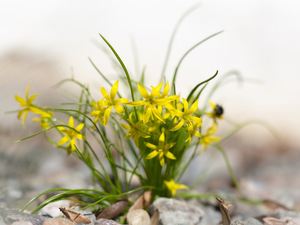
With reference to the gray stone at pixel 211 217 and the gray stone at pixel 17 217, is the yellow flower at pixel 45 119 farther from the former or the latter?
the gray stone at pixel 211 217

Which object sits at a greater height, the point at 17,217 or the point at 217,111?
the point at 217,111

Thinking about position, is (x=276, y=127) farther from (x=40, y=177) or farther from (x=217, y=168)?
(x=40, y=177)

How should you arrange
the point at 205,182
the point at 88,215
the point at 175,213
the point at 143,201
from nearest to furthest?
1. the point at 88,215
2. the point at 175,213
3. the point at 143,201
4. the point at 205,182

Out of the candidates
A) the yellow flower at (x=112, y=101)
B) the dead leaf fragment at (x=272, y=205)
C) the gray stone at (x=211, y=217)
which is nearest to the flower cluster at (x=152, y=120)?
the yellow flower at (x=112, y=101)

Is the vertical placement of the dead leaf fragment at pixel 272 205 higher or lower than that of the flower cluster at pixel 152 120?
lower

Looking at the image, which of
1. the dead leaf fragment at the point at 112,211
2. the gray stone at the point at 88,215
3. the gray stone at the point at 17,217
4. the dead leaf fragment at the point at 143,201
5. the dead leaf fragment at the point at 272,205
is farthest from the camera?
the dead leaf fragment at the point at 272,205

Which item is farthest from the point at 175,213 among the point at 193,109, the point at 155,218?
the point at 193,109

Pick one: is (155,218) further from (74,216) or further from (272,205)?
(272,205)
